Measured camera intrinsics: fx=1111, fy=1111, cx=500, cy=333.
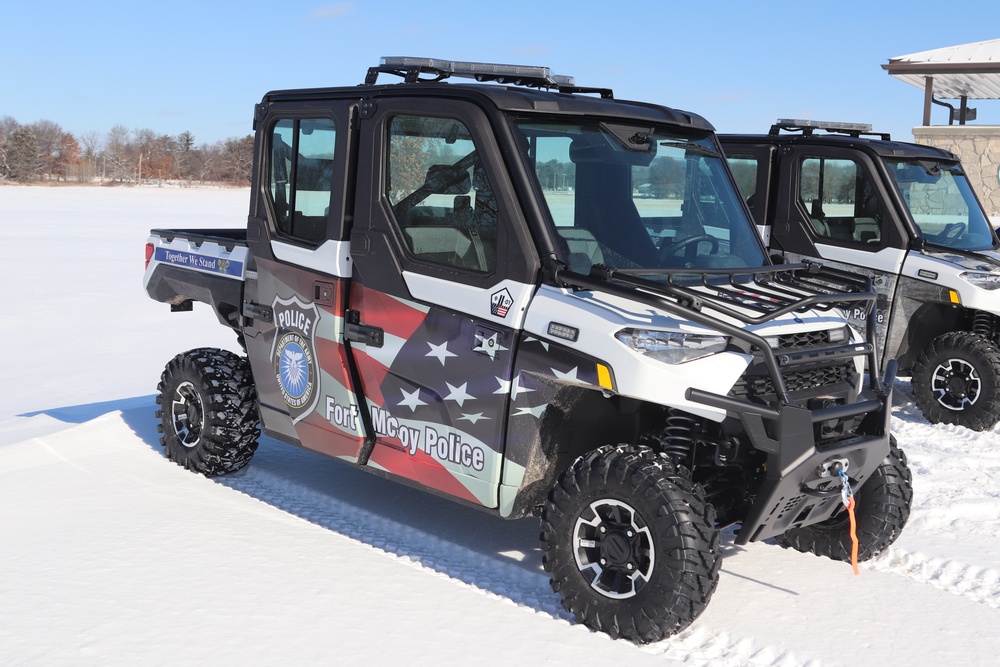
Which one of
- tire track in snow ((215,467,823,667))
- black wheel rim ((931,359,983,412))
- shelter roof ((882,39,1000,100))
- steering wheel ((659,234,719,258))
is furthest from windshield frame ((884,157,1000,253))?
shelter roof ((882,39,1000,100))

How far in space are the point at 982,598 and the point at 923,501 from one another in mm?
1385

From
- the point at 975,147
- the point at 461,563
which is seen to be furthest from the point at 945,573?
the point at 975,147

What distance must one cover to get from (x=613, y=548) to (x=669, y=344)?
80cm

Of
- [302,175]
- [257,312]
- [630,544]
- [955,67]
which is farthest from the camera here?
[955,67]

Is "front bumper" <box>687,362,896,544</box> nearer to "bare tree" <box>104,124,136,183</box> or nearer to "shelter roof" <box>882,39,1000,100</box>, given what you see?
"shelter roof" <box>882,39,1000,100</box>

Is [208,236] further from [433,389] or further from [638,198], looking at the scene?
[638,198]

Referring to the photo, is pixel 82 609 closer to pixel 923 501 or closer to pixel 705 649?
pixel 705 649

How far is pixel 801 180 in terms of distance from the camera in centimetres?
879

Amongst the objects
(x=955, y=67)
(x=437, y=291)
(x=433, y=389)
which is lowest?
(x=433, y=389)

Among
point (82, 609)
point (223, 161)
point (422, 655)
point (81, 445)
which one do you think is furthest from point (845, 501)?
point (223, 161)

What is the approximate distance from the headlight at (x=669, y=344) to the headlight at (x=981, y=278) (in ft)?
15.1

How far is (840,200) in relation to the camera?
865 cm

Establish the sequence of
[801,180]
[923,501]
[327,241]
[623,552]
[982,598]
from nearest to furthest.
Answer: [623,552]
[982,598]
[327,241]
[923,501]
[801,180]

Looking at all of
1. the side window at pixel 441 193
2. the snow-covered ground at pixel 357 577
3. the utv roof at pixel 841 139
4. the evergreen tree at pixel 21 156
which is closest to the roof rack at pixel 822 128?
the utv roof at pixel 841 139
